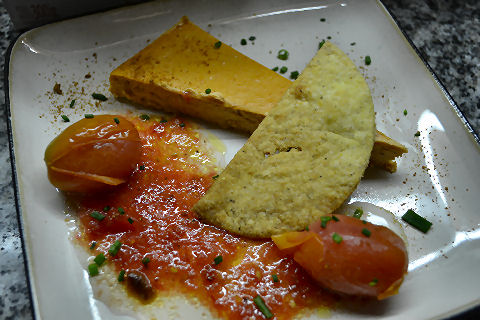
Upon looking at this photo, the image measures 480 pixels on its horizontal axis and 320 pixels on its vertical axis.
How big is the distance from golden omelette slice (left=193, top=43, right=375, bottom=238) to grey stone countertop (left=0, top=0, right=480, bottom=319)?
92cm

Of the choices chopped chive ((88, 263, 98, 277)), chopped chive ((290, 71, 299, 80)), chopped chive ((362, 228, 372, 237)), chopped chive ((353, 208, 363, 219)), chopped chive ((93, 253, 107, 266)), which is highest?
chopped chive ((290, 71, 299, 80))

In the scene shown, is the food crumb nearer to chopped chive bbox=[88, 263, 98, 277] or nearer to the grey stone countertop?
the grey stone countertop

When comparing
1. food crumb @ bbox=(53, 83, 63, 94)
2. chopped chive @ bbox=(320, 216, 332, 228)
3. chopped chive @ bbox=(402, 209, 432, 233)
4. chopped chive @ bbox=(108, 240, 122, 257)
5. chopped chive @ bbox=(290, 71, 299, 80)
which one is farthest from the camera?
chopped chive @ bbox=(290, 71, 299, 80)

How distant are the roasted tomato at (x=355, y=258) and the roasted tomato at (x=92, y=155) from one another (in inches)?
36.1

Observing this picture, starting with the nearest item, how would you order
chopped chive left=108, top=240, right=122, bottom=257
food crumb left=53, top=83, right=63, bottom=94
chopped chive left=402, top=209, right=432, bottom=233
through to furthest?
1. chopped chive left=108, top=240, right=122, bottom=257
2. chopped chive left=402, top=209, right=432, bottom=233
3. food crumb left=53, top=83, right=63, bottom=94

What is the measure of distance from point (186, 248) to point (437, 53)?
6.91 ft

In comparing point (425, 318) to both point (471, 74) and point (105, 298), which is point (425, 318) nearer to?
point (105, 298)

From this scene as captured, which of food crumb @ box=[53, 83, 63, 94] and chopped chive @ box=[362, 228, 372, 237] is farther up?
food crumb @ box=[53, 83, 63, 94]

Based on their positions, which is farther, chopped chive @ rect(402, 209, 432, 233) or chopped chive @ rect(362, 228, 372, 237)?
chopped chive @ rect(402, 209, 432, 233)

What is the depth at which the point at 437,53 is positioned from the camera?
117 inches

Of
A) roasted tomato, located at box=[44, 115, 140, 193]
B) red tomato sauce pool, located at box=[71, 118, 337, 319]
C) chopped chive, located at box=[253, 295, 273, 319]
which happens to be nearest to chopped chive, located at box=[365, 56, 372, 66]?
red tomato sauce pool, located at box=[71, 118, 337, 319]

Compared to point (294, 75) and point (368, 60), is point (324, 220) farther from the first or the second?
point (368, 60)

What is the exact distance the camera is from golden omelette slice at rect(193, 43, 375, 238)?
6.73 ft

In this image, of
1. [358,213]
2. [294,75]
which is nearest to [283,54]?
[294,75]
